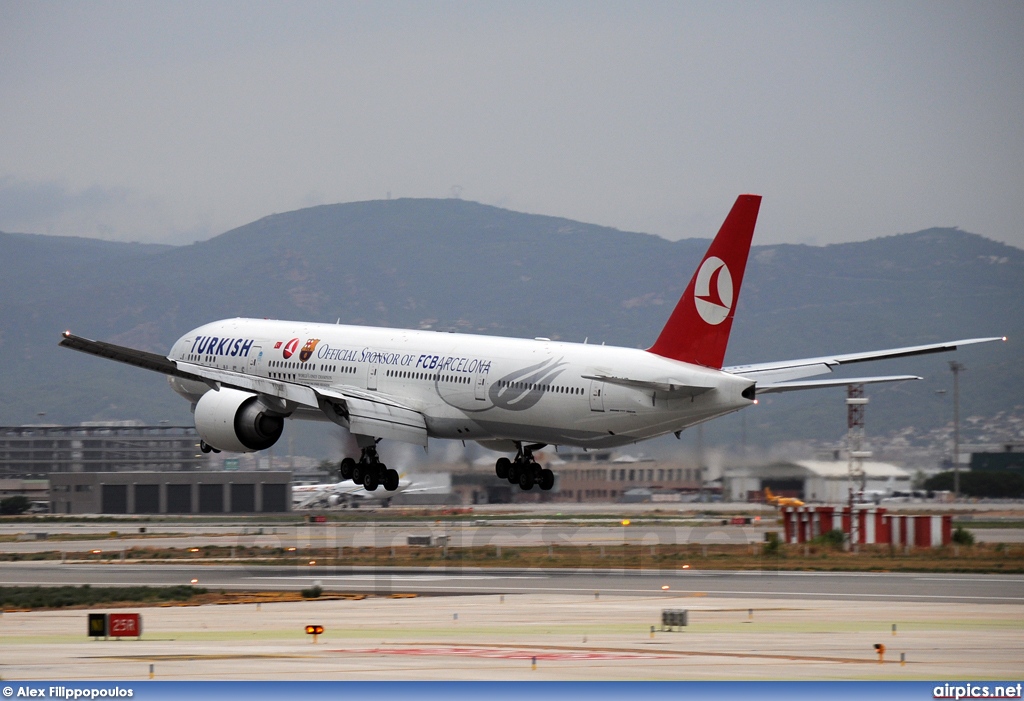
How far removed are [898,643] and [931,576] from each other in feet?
66.7

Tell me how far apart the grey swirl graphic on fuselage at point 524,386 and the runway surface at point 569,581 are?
19.0 feet

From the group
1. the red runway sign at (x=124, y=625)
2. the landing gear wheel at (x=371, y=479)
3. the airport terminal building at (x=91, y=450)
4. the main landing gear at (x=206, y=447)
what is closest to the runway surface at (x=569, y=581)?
the landing gear wheel at (x=371, y=479)

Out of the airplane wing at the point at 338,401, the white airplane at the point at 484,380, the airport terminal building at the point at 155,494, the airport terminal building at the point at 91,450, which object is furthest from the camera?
the airport terminal building at the point at 91,450

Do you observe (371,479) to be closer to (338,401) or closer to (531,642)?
(338,401)

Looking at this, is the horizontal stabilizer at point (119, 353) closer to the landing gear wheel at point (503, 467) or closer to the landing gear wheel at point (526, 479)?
the landing gear wheel at point (503, 467)

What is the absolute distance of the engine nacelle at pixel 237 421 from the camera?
175ft

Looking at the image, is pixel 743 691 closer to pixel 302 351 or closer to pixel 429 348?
pixel 429 348

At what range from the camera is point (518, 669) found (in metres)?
25.3

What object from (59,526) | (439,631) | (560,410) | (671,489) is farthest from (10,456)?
(439,631)

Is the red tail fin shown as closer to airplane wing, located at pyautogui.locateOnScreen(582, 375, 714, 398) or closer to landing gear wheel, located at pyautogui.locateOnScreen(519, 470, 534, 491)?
airplane wing, located at pyautogui.locateOnScreen(582, 375, 714, 398)

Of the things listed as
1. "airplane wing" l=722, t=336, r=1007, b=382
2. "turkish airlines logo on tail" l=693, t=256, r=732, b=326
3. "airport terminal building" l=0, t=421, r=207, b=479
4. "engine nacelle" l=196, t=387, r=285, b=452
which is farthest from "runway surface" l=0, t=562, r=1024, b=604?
"airport terminal building" l=0, t=421, r=207, b=479

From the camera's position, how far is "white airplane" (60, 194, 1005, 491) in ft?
152

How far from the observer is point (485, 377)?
51156 millimetres

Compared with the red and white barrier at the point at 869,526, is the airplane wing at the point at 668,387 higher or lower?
higher
